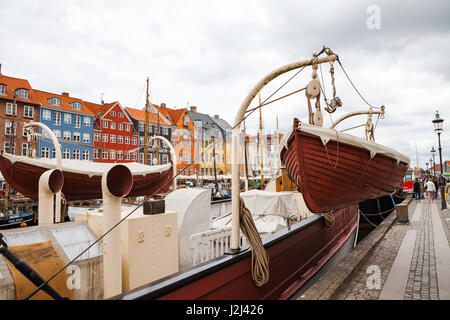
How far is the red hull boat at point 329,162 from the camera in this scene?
469 cm

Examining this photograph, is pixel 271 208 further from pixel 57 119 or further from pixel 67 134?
pixel 57 119

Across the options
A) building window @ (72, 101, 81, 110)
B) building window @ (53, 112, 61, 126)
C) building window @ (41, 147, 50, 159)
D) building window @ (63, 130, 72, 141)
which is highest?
building window @ (72, 101, 81, 110)

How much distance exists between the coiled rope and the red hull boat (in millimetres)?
1766

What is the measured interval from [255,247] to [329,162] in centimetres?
221

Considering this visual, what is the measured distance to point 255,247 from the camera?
364 centimetres

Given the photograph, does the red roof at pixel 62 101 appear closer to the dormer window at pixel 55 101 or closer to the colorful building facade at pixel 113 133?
the dormer window at pixel 55 101

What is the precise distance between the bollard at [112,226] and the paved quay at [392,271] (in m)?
2.56

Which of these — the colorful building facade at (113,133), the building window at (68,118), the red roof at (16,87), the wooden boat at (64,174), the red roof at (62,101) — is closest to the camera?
the wooden boat at (64,174)

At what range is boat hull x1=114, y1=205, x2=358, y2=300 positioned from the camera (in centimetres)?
269

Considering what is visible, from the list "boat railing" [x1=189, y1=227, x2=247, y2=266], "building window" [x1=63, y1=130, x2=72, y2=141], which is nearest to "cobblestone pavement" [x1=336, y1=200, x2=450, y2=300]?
"boat railing" [x1=189, y1=227, x2=247, y2=266]

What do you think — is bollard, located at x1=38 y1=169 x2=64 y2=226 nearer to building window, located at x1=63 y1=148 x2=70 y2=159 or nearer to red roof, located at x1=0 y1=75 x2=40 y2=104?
red roof, located at x1=0 y1=75 x2=40 y2=104

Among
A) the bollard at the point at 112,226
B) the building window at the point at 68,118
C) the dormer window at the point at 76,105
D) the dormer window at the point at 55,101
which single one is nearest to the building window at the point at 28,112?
the dormer window at the point at 55,101

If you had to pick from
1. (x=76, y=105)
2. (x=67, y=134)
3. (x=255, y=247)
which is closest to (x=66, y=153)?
(x=67, y=134)
